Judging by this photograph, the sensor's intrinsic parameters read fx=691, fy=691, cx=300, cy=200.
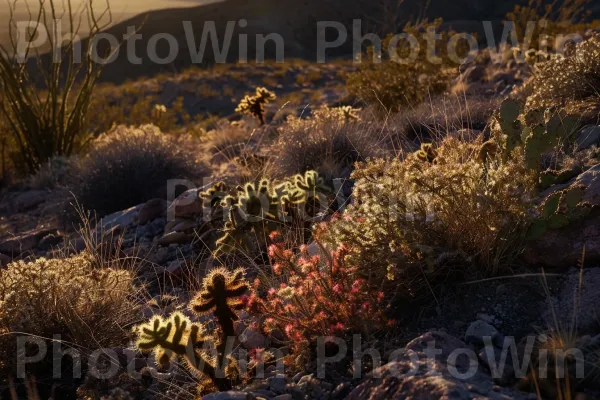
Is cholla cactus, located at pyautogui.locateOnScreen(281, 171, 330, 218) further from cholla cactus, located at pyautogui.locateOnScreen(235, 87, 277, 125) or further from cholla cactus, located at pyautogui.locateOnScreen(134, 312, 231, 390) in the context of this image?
cholla cactus, located at pyautogui.locateOnScreen(235, 87, 277, 125)

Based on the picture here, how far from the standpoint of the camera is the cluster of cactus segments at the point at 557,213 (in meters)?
3.32

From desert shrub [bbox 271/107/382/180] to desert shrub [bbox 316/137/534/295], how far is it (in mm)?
2722

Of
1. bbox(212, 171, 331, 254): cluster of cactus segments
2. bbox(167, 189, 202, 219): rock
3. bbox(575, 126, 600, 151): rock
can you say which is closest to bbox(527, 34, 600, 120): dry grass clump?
bbox(575, 126, 600, 151): rock

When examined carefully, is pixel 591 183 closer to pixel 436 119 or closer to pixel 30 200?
pixel 436 119

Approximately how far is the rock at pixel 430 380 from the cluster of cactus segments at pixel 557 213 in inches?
31.2

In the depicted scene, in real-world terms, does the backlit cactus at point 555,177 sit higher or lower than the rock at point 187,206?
higher

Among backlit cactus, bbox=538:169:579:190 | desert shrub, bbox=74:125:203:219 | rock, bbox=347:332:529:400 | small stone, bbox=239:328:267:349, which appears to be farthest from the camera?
desert shrub, bbox=74:125:203:219

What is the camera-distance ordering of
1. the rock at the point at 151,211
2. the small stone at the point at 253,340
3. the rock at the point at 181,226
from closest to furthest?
the small stone at the point at 253,340 < the rock at the point at 181,226 < the rock at the point at 151,211

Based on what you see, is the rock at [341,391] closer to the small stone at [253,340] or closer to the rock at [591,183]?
the small stone at [253,340]

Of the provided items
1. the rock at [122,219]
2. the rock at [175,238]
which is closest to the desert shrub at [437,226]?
the rock at [175,238]

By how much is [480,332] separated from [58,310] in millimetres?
2405

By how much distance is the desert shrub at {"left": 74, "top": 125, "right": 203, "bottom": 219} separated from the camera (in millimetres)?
7918

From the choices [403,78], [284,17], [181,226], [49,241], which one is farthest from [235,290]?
[284,17]

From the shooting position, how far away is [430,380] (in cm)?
254
